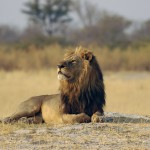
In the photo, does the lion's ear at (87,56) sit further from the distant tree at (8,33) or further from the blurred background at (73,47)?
the distant tree at (8,33)

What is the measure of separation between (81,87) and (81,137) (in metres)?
1.42

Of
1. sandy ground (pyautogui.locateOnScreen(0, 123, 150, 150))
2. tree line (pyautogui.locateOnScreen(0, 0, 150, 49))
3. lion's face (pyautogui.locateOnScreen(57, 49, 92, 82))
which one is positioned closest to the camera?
sandy ground (pyautogui.locateOnScreen(0, 123, 150, 150))

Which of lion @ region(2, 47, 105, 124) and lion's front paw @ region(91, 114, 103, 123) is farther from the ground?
lion @ region(2, 47, 105, 124)

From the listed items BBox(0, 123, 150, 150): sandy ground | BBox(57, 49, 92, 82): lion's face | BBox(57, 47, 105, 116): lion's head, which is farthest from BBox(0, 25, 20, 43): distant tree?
BBox(0, 123, 150, 150): sandy ground

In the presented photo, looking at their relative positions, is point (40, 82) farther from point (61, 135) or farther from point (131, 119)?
point (61, 135)

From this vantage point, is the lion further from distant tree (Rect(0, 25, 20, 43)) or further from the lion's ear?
distant tree (Rect(0, 25, 20, 43))

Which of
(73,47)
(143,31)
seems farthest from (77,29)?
(73,47)

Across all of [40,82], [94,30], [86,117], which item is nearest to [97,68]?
[86,117]

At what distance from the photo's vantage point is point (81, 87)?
860 cm

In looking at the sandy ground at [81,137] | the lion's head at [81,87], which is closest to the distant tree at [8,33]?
the lion's head at [81,87]

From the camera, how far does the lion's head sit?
8.61 meters

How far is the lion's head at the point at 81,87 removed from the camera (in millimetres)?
8609

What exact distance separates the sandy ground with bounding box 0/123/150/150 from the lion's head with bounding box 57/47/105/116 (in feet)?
1.92

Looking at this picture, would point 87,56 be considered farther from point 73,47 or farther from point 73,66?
point 73,47
